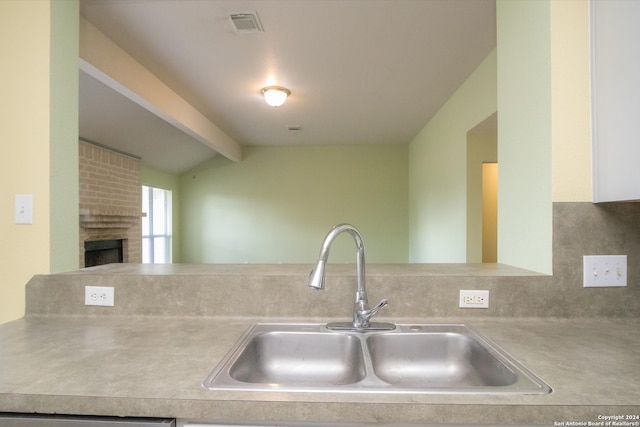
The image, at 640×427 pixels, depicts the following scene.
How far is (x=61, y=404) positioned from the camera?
73 centimetres

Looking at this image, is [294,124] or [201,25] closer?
[201,25]

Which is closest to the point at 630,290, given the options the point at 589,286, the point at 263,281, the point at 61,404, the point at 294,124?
the point at 589,286

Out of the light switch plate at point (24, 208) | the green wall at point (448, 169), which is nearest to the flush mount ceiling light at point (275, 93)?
the green wall at point (448, 169)

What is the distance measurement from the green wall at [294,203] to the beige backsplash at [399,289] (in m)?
4.84

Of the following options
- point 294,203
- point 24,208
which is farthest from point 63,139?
point 294,203

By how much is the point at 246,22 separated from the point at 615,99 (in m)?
2.03

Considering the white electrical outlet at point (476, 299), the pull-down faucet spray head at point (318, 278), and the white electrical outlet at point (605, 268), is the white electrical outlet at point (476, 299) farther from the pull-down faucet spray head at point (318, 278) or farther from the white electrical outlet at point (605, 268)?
the pull-down faucet spray head at point (318, 278)

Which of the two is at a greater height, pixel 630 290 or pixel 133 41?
pixel 133 41

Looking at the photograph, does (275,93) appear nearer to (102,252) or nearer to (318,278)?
(318,278)

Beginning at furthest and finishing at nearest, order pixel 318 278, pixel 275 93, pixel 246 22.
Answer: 1. pixel 275 93
2. pixel 246 22
3. pixel 318 278

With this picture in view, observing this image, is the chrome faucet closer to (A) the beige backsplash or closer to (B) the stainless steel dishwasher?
(A) the beige backsplash

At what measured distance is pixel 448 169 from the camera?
3.76 meters

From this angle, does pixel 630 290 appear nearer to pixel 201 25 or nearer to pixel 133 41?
pixel 201 25

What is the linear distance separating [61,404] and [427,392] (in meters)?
0.79
